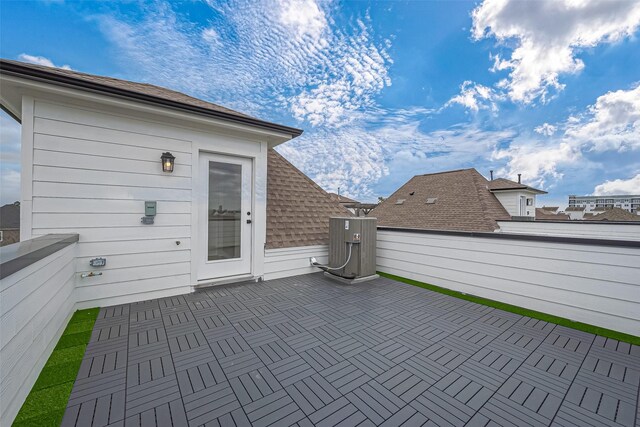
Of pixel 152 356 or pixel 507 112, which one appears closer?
pixel 152 356

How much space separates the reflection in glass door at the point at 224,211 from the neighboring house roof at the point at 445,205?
1077 cm

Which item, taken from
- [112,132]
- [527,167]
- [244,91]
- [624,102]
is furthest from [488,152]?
[112,132]

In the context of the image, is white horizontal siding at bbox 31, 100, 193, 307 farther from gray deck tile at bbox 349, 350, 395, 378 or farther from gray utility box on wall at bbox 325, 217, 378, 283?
gray deck tile at bbox 349, 350, 395, 378

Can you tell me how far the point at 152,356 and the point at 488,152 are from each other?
2329 cm

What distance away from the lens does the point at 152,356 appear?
2133 millimetres

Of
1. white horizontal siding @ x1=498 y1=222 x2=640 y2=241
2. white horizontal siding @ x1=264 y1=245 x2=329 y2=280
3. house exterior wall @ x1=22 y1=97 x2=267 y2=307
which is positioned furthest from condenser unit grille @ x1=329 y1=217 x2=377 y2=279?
white horizontal siding @ x1=498 y1=222 x2=640 y2=241

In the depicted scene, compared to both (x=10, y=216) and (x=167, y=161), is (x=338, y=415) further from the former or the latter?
(x=10, y=216)

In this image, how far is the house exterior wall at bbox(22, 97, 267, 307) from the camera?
286 cm

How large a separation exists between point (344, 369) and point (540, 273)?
311 cm

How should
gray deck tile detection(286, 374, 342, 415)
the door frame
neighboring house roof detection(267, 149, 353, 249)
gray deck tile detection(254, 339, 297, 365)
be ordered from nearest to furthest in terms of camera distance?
gray deck tile detection(286, 374, 342, 415), gray deck tile detection(254, 339, 297, 365), the door frame, neighboring house roof detection(267, 149, 353, 249)

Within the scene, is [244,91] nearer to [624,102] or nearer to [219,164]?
[219,164]

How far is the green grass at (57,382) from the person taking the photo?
4.74 feet

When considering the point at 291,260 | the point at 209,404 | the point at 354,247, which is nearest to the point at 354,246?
the point at 354,247

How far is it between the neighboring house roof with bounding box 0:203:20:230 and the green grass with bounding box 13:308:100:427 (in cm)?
152
